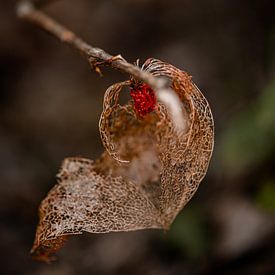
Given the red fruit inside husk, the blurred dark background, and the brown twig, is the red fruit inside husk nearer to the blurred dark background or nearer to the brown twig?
the brown twig

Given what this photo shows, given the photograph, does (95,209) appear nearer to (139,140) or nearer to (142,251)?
(139,140)

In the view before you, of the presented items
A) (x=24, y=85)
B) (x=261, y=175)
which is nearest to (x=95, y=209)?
(x=261, y=175)

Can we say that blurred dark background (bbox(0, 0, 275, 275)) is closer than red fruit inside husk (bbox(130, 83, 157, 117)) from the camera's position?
No

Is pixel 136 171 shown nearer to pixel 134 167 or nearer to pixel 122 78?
pixel 134 167

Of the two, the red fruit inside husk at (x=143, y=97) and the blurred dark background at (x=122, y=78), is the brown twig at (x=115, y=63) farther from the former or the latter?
the blurred dark background at (x=122, y=78)

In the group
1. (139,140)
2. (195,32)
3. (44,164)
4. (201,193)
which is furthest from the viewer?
(195,32)

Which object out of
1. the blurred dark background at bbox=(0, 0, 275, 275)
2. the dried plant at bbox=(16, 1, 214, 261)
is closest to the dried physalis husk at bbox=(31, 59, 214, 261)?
the dried plant at bbox=(16, 1, 214, 261)
